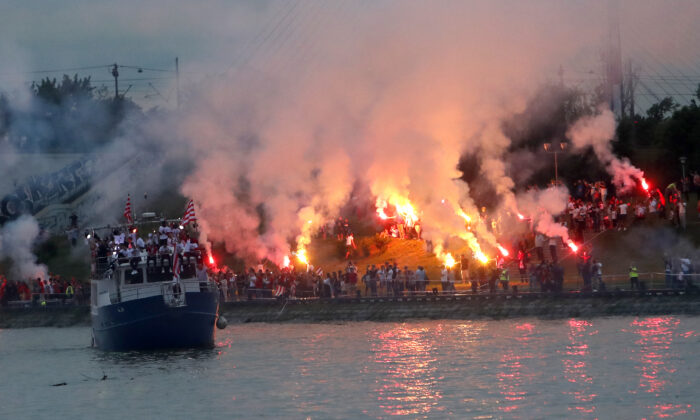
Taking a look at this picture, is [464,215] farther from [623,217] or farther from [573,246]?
[623,217]

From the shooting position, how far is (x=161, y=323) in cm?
5272

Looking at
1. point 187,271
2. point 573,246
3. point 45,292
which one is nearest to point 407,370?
point 187,271

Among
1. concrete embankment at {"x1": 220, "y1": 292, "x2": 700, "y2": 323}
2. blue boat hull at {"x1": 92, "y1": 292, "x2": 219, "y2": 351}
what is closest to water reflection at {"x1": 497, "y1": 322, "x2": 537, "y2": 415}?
concrete embankment at {"x1": 220, "y1": 292, "x2": 700, "y2": 323}

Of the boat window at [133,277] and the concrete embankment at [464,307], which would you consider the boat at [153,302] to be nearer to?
the boat window at [133,277]

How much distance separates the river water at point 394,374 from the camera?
36.4 m

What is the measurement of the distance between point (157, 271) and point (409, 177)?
25125 millimetres

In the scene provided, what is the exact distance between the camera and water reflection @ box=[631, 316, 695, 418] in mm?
34500

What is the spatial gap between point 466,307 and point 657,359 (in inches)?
673

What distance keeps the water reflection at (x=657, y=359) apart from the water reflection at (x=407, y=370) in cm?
702

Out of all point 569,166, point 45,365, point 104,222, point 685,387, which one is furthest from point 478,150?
point 685,387

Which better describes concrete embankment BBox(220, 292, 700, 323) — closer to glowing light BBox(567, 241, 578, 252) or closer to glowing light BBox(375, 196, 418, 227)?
glowing light BBox(567, 241, 578, 252)

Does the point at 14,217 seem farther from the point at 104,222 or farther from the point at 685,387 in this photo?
the point at 685,387

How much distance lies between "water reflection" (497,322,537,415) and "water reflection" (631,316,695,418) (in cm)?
388

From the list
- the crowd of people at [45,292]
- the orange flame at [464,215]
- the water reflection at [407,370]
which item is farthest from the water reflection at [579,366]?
the crowd of people at [45,292]
